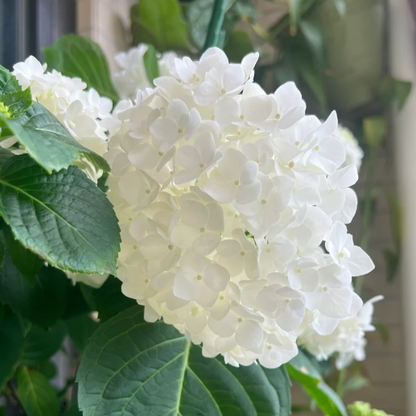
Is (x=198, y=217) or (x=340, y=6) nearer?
(x=198, y=217)

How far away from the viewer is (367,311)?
58 centimetres

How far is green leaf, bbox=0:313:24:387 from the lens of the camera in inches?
20.8

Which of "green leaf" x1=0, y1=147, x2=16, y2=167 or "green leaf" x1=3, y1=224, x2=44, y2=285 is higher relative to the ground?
"green leaf" x1=0, y1=147, x2=16, y2=167

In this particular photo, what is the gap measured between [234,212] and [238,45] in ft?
2.62

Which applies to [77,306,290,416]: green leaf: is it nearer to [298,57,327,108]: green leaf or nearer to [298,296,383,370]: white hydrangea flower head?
[298,296,383,370]: white hydrangea flower head

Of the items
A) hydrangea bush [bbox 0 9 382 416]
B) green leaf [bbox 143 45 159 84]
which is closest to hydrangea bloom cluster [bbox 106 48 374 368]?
hydrangea bush [bbox 0 9 382 416]

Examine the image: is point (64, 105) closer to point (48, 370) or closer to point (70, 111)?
point (70, 111)

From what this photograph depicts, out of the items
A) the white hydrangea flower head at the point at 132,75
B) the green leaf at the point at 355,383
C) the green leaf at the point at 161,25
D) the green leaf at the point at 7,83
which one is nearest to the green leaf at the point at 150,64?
the white hydrangea flower head at the point at 132,75

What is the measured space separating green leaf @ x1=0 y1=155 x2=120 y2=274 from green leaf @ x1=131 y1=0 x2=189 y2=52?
2.54 feet

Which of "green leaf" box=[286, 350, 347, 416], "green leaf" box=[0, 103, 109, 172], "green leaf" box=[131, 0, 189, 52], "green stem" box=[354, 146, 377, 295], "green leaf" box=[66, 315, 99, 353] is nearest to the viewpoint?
"green leaf" box=[0, 103, 109, 172]

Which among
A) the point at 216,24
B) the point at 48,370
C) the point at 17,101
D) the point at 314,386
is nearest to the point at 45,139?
the point at 17,101

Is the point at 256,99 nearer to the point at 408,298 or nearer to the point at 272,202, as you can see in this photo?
the point at 272,202

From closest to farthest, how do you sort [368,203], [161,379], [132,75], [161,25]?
[161,379] → [132,75] → [161,25] → [368,203]

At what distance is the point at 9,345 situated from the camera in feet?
1.77
